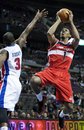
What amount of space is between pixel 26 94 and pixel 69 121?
22.4 ft

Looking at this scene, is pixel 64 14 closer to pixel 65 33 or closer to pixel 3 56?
pixel 65 33

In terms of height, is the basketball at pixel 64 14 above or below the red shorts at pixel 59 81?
above

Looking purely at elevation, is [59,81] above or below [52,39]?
below

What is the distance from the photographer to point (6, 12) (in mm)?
26734

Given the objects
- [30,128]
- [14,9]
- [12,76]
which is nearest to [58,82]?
[12,76]

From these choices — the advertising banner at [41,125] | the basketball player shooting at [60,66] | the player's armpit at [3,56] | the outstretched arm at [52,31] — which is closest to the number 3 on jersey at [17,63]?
the player's armpit at [3,56]

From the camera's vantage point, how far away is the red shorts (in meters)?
8.37

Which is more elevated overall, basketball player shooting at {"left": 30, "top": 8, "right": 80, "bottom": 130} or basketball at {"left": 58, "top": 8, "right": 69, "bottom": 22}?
basketball at {"left": 58, "top": 8, "right": 69, "bottom": 22}

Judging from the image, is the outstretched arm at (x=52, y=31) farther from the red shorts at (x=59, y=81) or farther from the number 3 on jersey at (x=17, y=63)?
the number 3 on jersey at (x=17, y=63)

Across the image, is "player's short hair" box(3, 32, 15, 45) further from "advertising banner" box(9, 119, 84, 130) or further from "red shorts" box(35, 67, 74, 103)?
"advertising banner" box(9, 119, 84, 130)

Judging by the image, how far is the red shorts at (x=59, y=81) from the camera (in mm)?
8367

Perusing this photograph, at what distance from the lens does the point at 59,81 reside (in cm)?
845

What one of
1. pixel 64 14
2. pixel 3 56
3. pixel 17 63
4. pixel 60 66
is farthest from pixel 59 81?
pixel 3 56

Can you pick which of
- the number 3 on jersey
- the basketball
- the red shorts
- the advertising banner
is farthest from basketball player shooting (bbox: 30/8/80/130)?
the advertising banner
